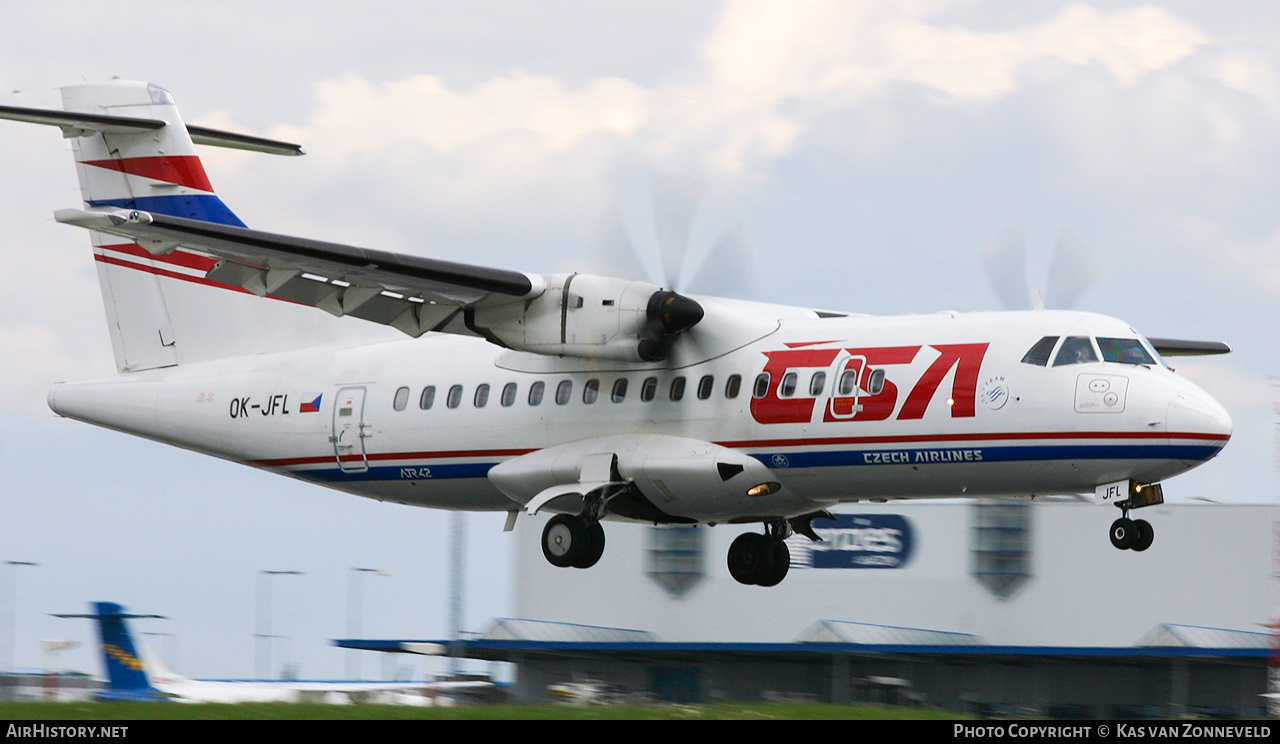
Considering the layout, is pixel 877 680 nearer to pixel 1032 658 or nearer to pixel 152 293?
pixel 1032 658

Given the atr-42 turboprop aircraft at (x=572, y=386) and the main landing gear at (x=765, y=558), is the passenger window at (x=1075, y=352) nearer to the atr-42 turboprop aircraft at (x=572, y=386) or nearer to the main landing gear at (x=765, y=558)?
the atr-42 turboprop aircraft at (x=572, y=386)

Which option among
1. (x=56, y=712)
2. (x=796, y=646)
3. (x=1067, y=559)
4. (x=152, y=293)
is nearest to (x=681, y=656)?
(x=796, y=646)

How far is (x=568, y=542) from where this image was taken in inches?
711

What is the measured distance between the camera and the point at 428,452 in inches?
766

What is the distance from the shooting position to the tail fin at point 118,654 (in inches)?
1214

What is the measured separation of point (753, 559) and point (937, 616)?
27.4 metres

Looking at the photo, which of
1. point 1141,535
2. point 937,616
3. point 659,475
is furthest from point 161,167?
point 937,616

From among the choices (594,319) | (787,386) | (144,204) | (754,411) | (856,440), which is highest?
(144,204)

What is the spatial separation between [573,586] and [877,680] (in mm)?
10502

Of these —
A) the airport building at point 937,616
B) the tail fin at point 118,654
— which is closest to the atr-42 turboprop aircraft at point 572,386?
the tail fin at point 118,654

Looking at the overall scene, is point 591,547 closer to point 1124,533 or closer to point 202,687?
point 1124,533

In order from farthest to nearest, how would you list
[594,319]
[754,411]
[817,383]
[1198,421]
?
[594,319] → [754,411] → [817,383] → [1198,421]

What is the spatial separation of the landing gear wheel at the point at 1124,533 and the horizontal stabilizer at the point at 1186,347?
5.76 metres

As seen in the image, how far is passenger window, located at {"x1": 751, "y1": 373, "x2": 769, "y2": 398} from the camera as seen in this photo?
17328 mm
